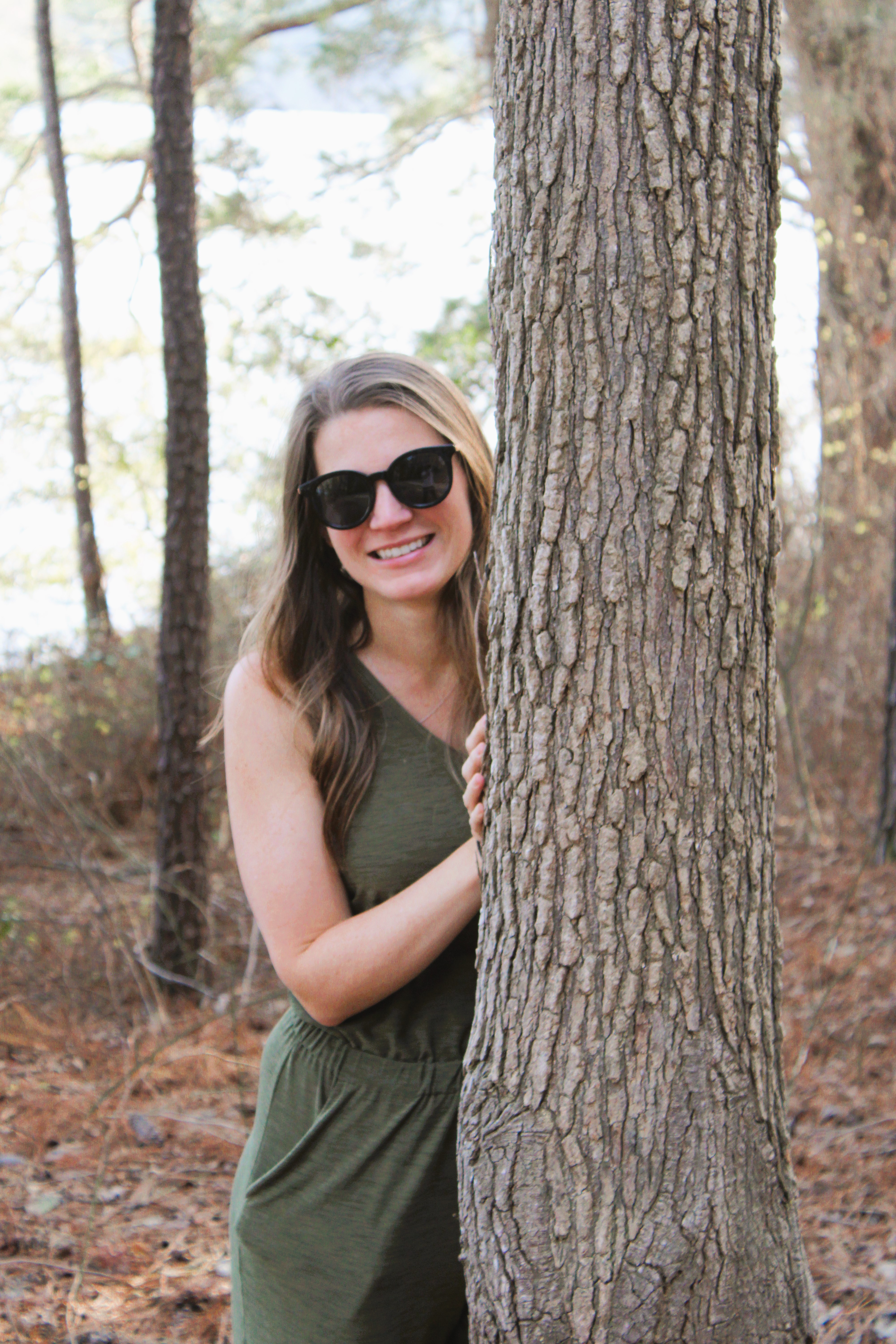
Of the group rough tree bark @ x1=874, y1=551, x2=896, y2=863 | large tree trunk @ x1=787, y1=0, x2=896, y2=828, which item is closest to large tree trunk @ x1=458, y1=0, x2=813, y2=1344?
rough tree bark @ x1=874, y1=551, x2=896, y2=863

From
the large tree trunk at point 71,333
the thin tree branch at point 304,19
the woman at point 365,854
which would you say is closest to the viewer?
the woman at point 365,854

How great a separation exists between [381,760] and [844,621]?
5.99 meters

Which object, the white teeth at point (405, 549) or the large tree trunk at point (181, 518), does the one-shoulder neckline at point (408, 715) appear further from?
the large tree trunk at point (181, 518)

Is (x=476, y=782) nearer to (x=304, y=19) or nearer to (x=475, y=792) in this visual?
(x=475, y=792)

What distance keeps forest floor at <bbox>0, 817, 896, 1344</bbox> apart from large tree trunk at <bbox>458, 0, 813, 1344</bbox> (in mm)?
1342

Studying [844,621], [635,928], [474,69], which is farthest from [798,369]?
[635,928]

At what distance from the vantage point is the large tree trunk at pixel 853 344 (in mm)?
7199

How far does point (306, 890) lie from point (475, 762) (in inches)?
16.2

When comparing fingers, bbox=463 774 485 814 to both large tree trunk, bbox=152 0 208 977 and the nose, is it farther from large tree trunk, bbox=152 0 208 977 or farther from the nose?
large tree trunk, bbox=152 0 208 977

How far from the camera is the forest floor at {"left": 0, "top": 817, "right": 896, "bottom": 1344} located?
9.16ft

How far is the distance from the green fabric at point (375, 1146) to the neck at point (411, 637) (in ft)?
0.61

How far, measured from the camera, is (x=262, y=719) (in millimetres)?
1932

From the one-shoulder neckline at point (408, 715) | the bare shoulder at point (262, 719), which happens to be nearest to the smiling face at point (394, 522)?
the one-shoulder neckline at point (408, 715)

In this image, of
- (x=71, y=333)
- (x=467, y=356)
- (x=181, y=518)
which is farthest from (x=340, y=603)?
(x=71, y=333)
